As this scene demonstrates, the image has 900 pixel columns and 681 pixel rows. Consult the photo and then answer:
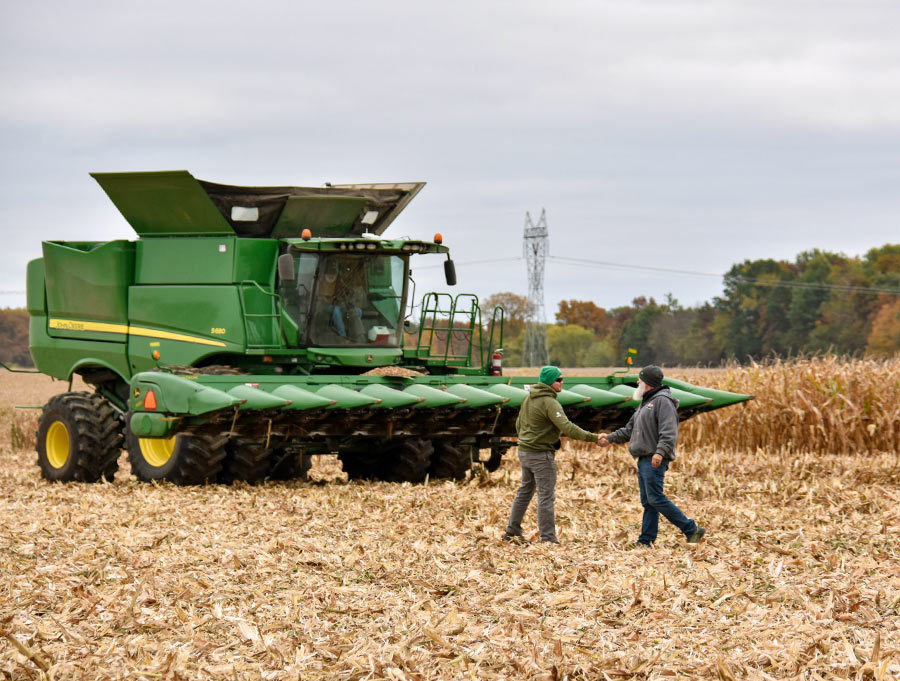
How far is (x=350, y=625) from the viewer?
6.32 m

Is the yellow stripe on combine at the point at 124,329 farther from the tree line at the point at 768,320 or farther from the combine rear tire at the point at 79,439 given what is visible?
the tree line at the point at 768,320

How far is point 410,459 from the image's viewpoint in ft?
44.3

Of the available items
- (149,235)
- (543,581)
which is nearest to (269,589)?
(543,581)

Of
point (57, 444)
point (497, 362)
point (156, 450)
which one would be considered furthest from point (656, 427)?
point (57, 444)

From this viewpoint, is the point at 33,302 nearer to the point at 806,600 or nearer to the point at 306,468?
the point at 306,468

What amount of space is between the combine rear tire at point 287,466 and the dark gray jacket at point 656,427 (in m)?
5.76

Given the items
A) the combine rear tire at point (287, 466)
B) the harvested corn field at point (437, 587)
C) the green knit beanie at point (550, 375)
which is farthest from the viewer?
the combine rear tire at point (287, 466)

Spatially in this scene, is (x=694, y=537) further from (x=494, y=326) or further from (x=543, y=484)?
(x=494, y=326)

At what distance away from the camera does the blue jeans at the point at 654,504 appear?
345 inches

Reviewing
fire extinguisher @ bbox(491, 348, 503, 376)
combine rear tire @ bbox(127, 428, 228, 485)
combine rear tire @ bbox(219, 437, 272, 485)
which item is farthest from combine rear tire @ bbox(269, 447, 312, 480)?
fire extinguisher @ bbox(491, 348, 503, 376)

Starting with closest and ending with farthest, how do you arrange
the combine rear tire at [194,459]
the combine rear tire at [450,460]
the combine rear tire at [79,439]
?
the combine rear tire at [194,459] → the combine rear tire at [79,439] → the combine rear tire at [450,460]

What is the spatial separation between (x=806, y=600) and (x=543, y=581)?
1.62 meters

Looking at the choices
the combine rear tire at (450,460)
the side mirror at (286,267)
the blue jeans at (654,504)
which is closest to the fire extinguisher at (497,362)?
the combine rear tire at (450,460)

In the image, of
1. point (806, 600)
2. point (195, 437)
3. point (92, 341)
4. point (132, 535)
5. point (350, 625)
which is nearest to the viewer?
point (350, 625)
